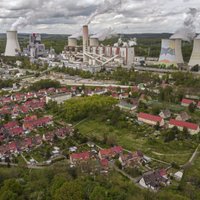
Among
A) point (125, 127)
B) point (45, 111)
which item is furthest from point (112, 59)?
point (125, 127)

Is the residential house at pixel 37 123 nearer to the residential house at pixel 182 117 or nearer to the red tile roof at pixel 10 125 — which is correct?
the red tile roof at pixel 10 125

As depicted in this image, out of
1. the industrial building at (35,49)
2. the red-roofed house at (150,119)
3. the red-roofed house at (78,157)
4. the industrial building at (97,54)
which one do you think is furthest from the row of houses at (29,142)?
the industrial building at (35,49)

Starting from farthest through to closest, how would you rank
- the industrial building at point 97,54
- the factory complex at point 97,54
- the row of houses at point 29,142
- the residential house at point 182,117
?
the industrial building at point 97,54 → the factory complex at point 97,54 → the residential house at point 182,117 → the row of houses at point 29,142

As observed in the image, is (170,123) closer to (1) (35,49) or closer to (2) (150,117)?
(2) (150,117)

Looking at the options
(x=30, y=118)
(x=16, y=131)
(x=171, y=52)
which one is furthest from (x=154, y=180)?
(x=171, y=52)


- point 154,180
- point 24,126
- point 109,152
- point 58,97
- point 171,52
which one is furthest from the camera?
point 171,52

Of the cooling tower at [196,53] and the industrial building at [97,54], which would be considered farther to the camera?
the industrial building at [97,54]

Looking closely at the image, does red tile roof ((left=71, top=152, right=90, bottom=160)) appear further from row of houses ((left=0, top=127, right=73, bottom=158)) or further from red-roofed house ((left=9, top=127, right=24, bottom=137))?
red-roofed house ((left=9, top=127, right=24, bottom=137))
